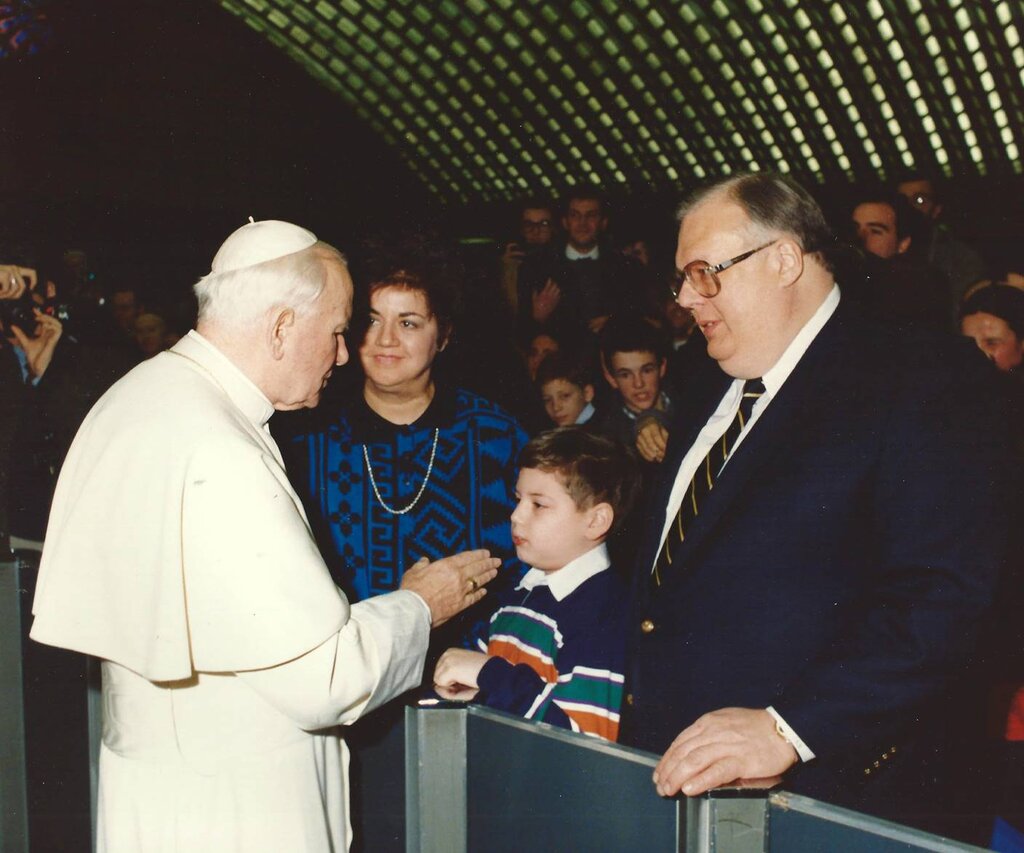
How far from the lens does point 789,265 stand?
171 cm

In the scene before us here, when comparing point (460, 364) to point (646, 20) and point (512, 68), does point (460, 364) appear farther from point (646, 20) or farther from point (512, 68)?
point (512, 68)

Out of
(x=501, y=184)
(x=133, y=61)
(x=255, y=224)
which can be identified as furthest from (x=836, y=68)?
(x=255, y=224)

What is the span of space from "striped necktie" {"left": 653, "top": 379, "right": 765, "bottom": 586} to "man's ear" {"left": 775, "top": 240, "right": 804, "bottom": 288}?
188mm

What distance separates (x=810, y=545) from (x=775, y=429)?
19cm

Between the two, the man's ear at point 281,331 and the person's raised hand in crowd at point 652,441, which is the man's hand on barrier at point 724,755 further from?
the person's raised hand in crowd at point 652,441

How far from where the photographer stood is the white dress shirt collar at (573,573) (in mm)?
2246

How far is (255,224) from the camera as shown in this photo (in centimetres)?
179

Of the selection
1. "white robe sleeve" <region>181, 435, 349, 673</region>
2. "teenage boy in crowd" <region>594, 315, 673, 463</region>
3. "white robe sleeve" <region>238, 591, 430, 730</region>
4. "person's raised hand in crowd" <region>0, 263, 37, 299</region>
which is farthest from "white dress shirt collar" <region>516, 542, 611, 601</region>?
"person's raised hand in crowd" <region>0, 263, 37, 299</region>

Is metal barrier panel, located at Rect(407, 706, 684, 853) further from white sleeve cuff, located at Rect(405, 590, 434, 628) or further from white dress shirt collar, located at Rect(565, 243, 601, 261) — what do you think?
white dress shirt collar, located at Rect(565, 243, 601, 261)

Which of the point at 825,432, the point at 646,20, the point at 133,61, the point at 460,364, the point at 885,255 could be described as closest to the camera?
the point at 825,432

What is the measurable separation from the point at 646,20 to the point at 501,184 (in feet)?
18.0

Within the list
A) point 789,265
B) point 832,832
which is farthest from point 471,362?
point 832,832

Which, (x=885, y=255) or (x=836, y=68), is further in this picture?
(x=836, y=68)

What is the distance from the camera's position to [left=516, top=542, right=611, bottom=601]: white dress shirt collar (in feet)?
7.37
